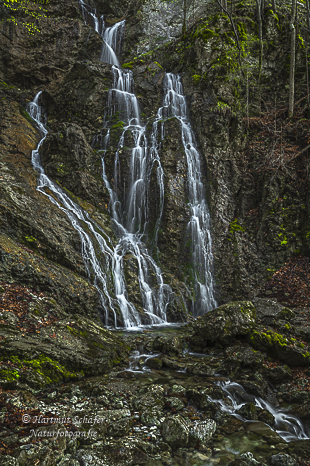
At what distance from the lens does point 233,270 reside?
1282cm

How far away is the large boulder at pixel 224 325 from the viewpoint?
23.4 ft

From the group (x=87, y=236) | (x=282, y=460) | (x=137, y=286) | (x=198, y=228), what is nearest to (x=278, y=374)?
(x=282, y=460)

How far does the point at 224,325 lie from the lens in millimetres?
7258

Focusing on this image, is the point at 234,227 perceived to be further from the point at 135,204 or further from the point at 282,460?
the point at 282,460

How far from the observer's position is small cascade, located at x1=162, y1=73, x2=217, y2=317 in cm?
1236

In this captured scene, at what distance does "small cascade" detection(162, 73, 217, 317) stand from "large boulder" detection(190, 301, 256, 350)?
4.04 meters

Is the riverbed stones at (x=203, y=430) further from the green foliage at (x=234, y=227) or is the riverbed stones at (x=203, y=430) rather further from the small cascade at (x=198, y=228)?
the green foliage at (x=234, y=227)

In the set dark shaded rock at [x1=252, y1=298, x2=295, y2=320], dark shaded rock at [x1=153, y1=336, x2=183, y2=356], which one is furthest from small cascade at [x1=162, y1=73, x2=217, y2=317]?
dark shaded rock at [x1=153, y1=336, x2=183, y2=356]

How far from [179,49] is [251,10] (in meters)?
4.98

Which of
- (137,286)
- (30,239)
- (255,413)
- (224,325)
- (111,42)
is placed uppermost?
(111,42)

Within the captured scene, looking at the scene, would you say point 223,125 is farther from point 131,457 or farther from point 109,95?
point 131,457

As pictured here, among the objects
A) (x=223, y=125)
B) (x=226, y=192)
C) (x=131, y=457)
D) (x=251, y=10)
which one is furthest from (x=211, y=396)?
(x=251, y=10)

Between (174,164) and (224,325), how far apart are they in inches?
354

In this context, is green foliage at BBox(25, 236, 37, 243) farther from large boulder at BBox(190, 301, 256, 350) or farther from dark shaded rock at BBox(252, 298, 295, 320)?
dark shaded rock at BBox(252, 298, 295, 320)
